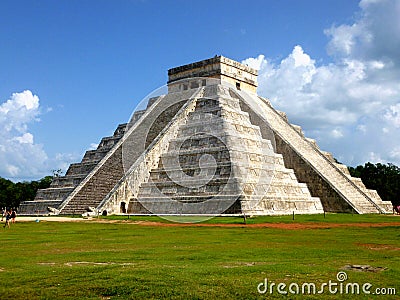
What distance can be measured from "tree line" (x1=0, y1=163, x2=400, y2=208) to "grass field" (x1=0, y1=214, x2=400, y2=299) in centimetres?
3678

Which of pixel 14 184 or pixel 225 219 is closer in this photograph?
pixel 225 219

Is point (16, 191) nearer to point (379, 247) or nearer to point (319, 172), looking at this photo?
point (319, 172)

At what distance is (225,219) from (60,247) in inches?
409

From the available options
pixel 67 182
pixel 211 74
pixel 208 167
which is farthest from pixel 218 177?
pixel 211 74

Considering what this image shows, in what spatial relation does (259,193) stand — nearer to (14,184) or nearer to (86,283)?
(86,283)

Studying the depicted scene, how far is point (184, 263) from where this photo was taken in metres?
8.40

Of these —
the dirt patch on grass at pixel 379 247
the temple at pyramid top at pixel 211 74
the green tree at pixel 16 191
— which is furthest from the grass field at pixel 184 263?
the green tree at pixel 16 191

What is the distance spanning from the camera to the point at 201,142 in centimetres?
2650

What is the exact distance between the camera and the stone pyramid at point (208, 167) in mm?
23438

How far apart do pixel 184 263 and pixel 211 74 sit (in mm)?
27528

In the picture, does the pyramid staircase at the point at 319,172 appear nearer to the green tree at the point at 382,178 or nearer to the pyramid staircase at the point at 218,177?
the pyramid staircase at the point at 218,177

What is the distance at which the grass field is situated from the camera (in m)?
6.19

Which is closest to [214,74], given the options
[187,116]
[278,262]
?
[187,116]

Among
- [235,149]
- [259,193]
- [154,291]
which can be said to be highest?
[235,149]
